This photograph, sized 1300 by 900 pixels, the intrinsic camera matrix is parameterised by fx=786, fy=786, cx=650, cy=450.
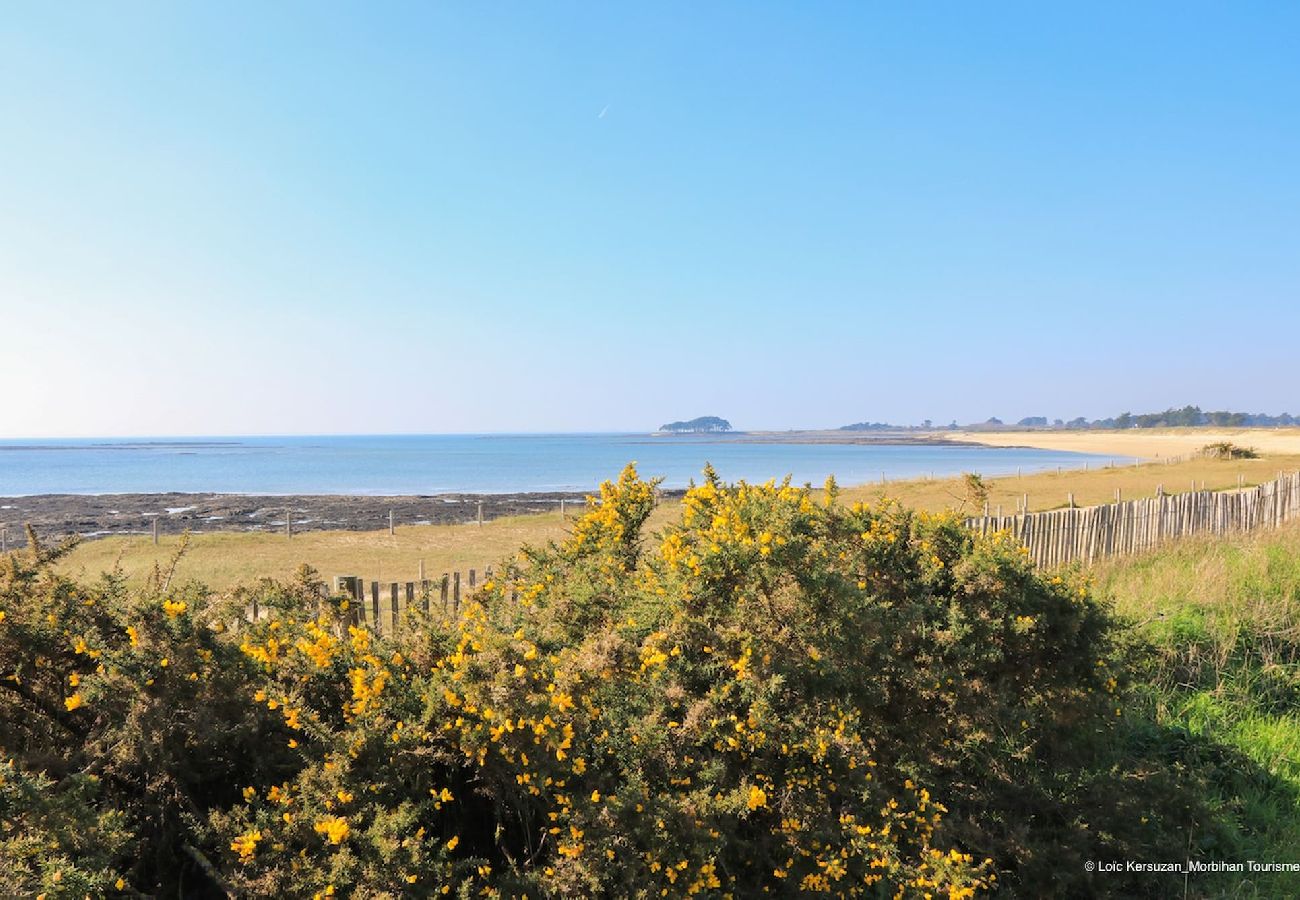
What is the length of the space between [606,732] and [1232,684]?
6869mm

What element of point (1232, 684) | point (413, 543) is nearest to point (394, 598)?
point (1232, 684)

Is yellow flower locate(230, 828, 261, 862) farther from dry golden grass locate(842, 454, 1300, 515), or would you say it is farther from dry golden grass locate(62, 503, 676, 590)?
dry golden grass locate(842, 454, 1300, 515)

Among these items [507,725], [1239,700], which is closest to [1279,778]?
[1239,700]

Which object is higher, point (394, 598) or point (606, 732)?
point (606, 732)

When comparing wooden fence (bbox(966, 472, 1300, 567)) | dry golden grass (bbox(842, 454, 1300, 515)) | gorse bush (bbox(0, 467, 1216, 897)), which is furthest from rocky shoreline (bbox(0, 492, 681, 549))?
gorse bush (bbox(0, 467, 1216, 897))

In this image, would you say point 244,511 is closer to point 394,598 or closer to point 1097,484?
point 394,598

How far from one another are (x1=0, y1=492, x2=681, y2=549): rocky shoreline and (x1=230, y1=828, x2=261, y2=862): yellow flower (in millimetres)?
33798

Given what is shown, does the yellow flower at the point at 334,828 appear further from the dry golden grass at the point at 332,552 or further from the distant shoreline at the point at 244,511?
the distant shoreline at the point at 244,511

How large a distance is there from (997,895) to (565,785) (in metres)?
2.44

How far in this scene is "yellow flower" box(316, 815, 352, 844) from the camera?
2.73m

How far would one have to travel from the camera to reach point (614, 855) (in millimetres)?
3070

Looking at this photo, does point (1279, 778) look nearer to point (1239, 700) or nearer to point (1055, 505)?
point (1239, 700)

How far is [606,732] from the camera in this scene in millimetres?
3402

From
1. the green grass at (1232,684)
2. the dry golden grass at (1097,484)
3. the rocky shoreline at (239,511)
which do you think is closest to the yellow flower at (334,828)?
the green grass at (1232,684)
